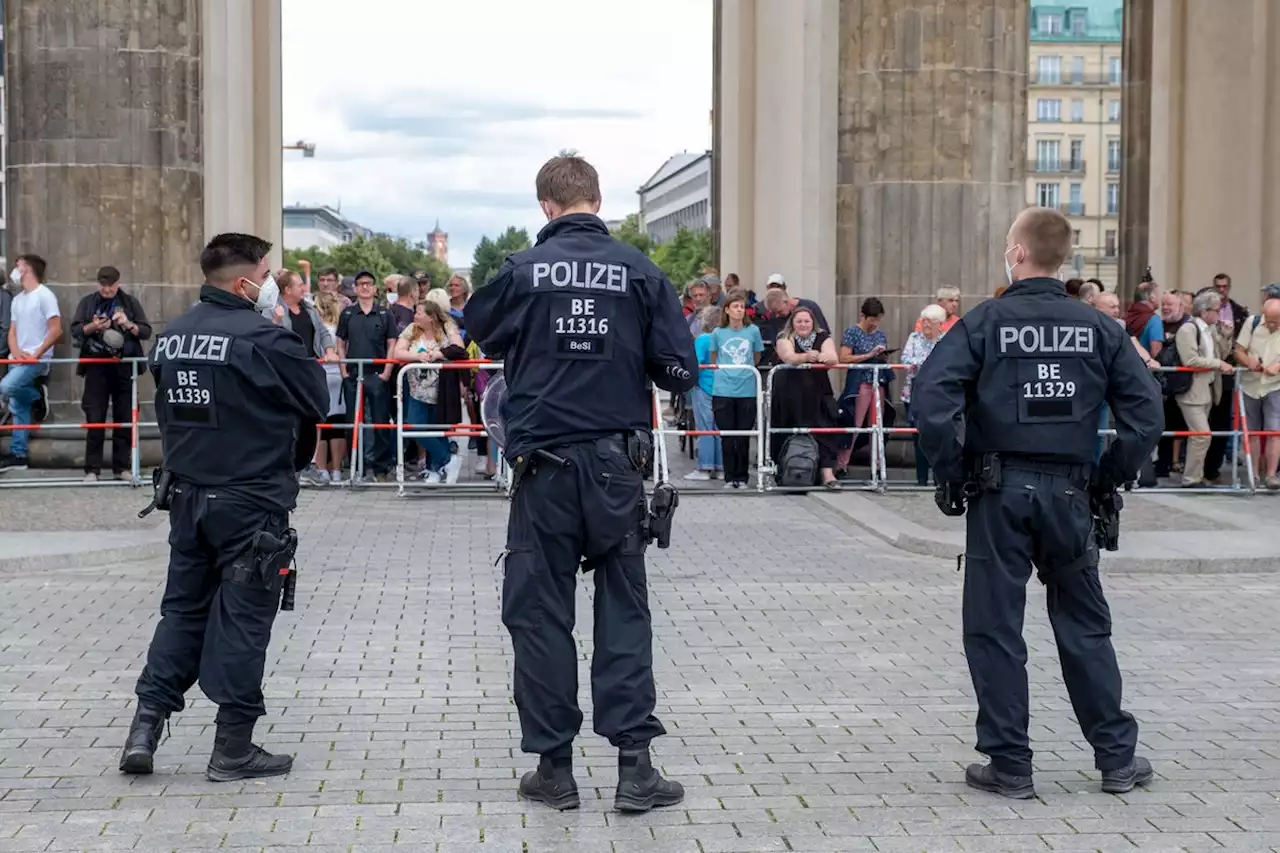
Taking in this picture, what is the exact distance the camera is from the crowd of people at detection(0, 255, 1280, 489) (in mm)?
16609

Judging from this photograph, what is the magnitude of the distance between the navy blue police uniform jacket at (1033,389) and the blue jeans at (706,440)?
11.2 meters

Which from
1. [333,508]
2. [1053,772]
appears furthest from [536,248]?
[333,508]

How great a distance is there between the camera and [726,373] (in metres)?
17.0

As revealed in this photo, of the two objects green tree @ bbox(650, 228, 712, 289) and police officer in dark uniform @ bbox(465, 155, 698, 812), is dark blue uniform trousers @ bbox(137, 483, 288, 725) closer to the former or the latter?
police officer in dark uniform @ bbox(465, 155, 698, 812)

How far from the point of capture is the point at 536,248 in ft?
19.9

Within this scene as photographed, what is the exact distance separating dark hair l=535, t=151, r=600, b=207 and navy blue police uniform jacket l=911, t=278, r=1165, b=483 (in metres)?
1.24

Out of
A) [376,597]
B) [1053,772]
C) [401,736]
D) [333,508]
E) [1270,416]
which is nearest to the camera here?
[1053,772]

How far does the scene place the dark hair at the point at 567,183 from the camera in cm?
611

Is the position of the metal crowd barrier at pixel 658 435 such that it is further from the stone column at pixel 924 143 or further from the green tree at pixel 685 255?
the green tree at pixel 685 255

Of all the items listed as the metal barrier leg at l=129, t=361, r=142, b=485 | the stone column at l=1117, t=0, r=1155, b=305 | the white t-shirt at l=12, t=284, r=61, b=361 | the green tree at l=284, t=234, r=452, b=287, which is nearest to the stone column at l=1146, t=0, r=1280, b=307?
the stone column at l=1117, t=0, r=1155, b=305

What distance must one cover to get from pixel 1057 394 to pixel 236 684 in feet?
9.33

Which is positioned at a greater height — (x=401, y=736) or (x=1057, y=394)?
(x=1057, y=394)

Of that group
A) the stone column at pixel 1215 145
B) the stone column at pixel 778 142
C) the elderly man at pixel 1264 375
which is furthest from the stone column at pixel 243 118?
the stone column at pixel 1215 145

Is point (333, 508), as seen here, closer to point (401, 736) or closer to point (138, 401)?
point (138, 401)
